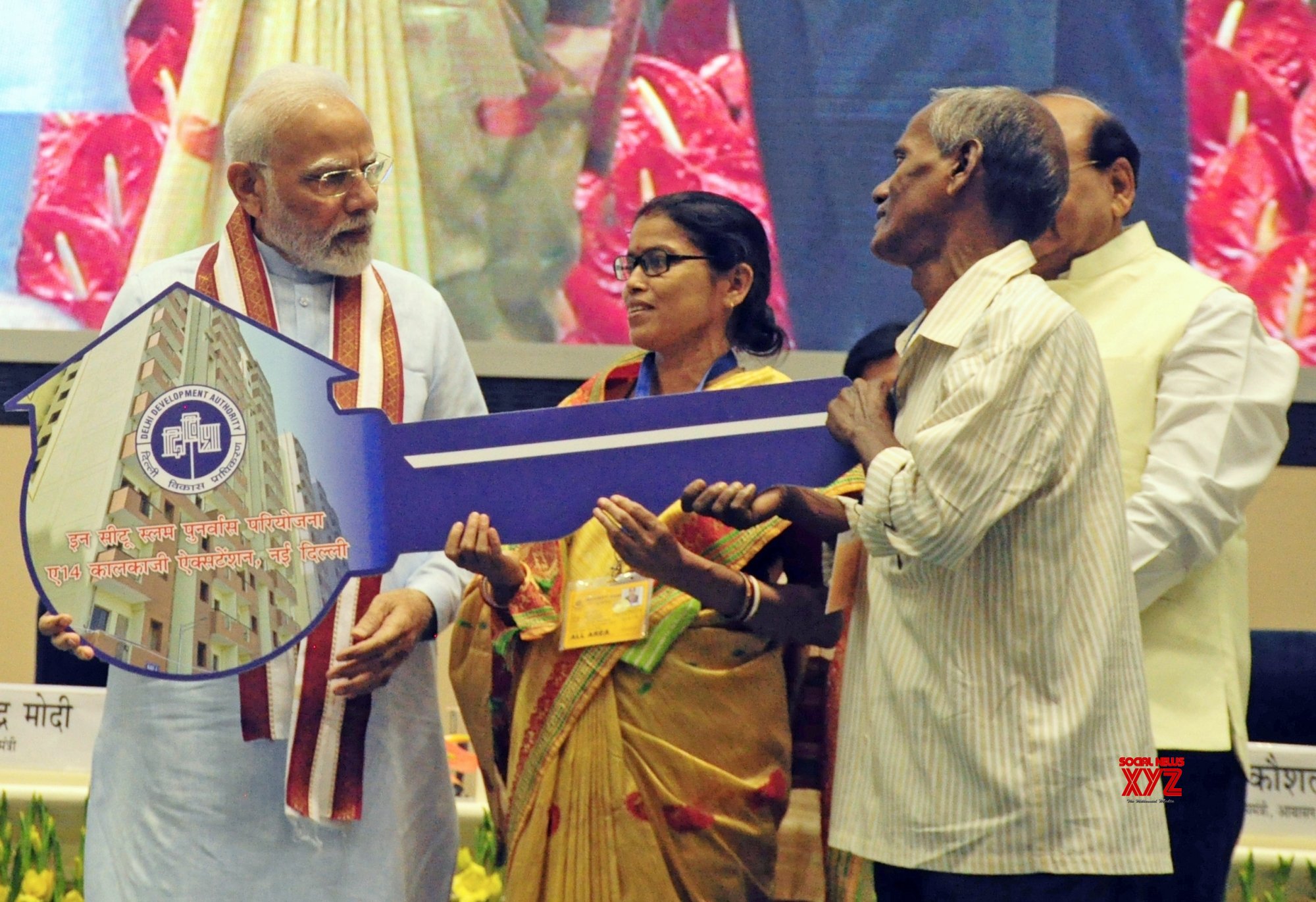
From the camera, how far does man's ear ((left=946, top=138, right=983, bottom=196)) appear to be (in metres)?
1.88

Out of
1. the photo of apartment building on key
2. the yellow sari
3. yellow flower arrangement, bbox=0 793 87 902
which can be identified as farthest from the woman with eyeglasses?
yellow flower arrangement, bbox=0 793 87 902

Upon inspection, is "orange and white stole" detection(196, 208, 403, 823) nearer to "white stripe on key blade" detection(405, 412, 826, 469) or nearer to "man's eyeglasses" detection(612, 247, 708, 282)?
"white stripe on key blade" detection(405, 412, 826, 469)

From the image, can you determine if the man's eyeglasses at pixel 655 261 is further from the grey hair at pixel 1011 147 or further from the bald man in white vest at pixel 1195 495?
the bald man in white vest at pixel 1195 495

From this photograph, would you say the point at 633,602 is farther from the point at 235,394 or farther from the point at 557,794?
the point at 235,394

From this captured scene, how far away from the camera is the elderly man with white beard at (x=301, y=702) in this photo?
2.21 meters

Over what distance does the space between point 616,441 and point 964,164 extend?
0.58 m

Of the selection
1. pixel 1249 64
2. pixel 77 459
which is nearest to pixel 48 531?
pixel 77 459

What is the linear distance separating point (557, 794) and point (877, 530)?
2.46 ft

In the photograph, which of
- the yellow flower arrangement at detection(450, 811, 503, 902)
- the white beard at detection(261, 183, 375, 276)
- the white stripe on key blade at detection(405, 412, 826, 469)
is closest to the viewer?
the white stripe on key blade at detection(405, 412, 826, 469)

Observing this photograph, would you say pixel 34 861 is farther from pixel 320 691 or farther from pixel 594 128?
pixel 594 128

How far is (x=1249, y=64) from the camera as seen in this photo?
407cm

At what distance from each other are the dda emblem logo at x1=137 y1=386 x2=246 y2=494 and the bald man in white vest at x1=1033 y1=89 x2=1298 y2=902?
1.27 meters

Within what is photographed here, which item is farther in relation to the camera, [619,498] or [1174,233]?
[1174,233]

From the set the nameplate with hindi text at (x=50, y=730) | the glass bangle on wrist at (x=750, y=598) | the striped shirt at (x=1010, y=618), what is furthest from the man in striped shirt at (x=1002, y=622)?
the nameplate with hindi text at (x=50, y=730)
